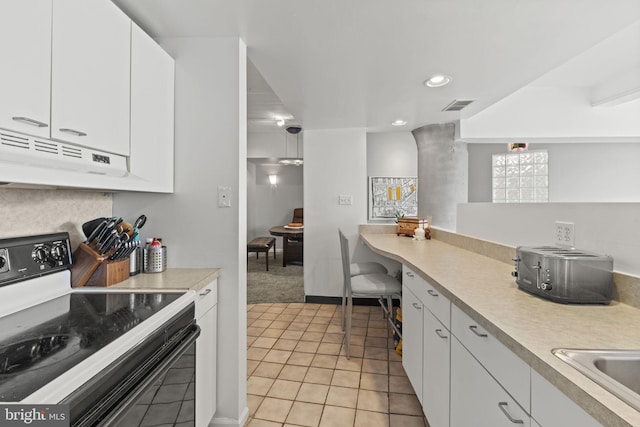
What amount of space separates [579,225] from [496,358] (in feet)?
2.89

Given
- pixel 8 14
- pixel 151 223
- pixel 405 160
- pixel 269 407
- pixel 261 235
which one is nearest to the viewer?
pixel 8 14

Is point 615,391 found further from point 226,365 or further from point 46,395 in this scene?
point 226,365

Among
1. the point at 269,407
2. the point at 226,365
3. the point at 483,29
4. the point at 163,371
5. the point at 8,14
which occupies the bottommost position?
the point at 269,407

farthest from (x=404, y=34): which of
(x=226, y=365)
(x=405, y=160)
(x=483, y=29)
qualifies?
(x=405, y=160)

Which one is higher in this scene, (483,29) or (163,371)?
(483,29)

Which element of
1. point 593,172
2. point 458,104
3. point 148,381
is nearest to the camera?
point 148,381

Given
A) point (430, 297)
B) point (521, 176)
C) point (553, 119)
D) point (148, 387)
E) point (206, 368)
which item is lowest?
point (206, 368)

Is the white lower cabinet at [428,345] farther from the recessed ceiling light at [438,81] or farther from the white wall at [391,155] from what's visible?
the white wall at [391,155]

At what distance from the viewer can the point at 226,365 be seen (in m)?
→ 1.67

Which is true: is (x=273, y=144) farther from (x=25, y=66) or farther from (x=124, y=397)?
(x=124, y=397)

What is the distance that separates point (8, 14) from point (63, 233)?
866mm

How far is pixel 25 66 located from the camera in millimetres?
923

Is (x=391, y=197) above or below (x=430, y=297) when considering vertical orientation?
above

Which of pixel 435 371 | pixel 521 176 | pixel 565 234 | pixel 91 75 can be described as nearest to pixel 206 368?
pixel 435 371
